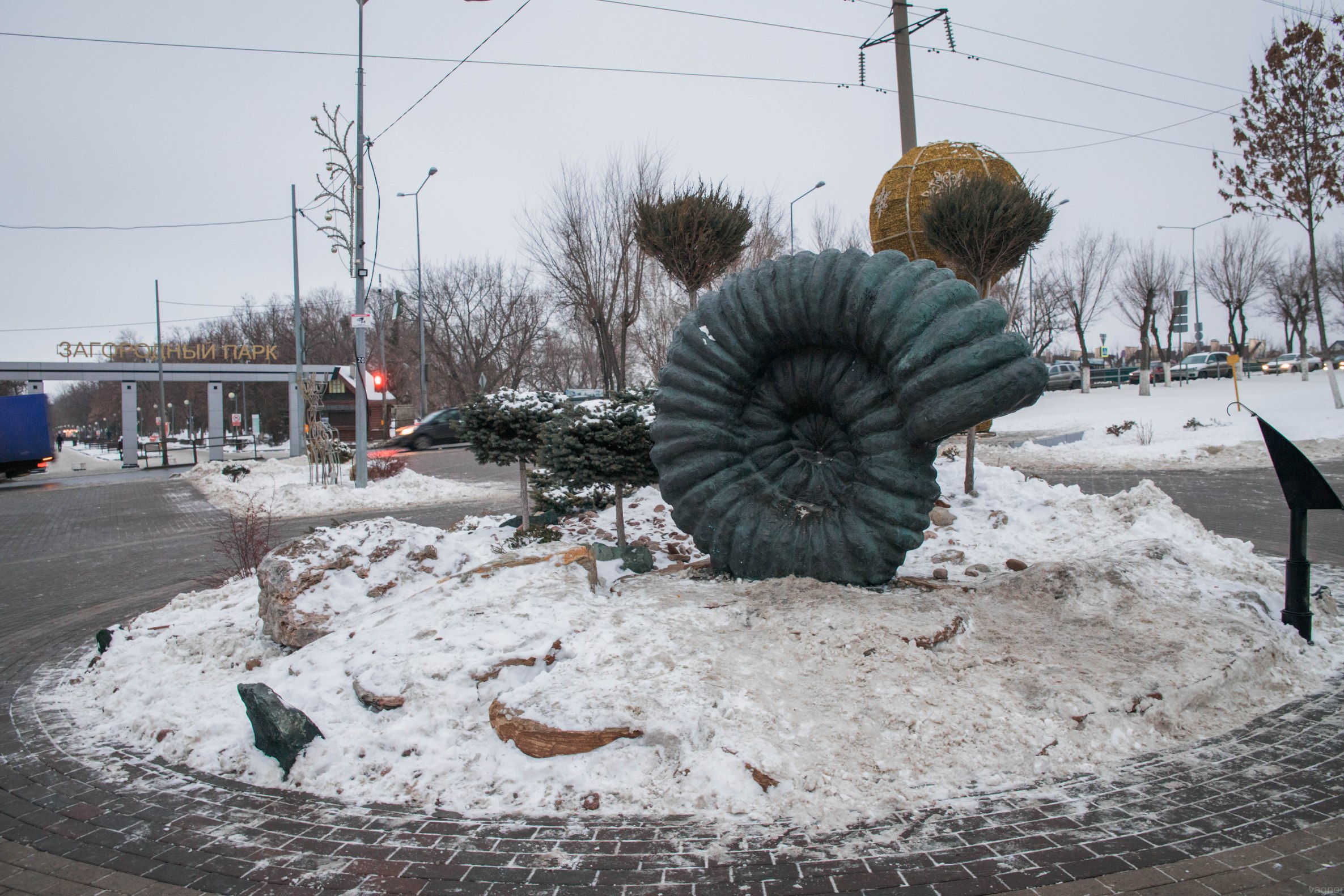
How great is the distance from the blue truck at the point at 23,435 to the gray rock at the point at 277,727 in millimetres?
24690

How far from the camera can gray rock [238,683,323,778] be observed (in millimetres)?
3865

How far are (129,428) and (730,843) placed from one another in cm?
3540

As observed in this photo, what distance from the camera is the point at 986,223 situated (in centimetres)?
930

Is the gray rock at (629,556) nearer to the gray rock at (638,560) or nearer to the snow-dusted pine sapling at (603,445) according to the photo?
the gray rock at (638,560)

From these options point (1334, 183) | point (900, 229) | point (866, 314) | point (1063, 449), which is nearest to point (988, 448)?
point (1063, 449)

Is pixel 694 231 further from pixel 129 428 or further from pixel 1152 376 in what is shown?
pixel 1152 376

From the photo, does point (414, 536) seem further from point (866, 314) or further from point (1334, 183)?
point (1334, 183)

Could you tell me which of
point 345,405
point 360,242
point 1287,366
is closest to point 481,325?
point 345,405

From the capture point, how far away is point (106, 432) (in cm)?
6912

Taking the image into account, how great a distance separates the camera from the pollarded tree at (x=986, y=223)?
30.5 ft

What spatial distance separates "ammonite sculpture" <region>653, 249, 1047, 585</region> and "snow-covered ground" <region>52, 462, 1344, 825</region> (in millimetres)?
414

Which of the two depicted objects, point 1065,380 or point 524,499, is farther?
point 1065,380

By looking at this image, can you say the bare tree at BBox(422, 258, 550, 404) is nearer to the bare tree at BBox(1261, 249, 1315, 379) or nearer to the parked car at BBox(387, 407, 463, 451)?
the parked car at BBox(387, 407, 463, 451)

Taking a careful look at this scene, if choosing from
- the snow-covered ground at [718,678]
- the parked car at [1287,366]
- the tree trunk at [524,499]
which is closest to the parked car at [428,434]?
the tree trunk at [524,499]
